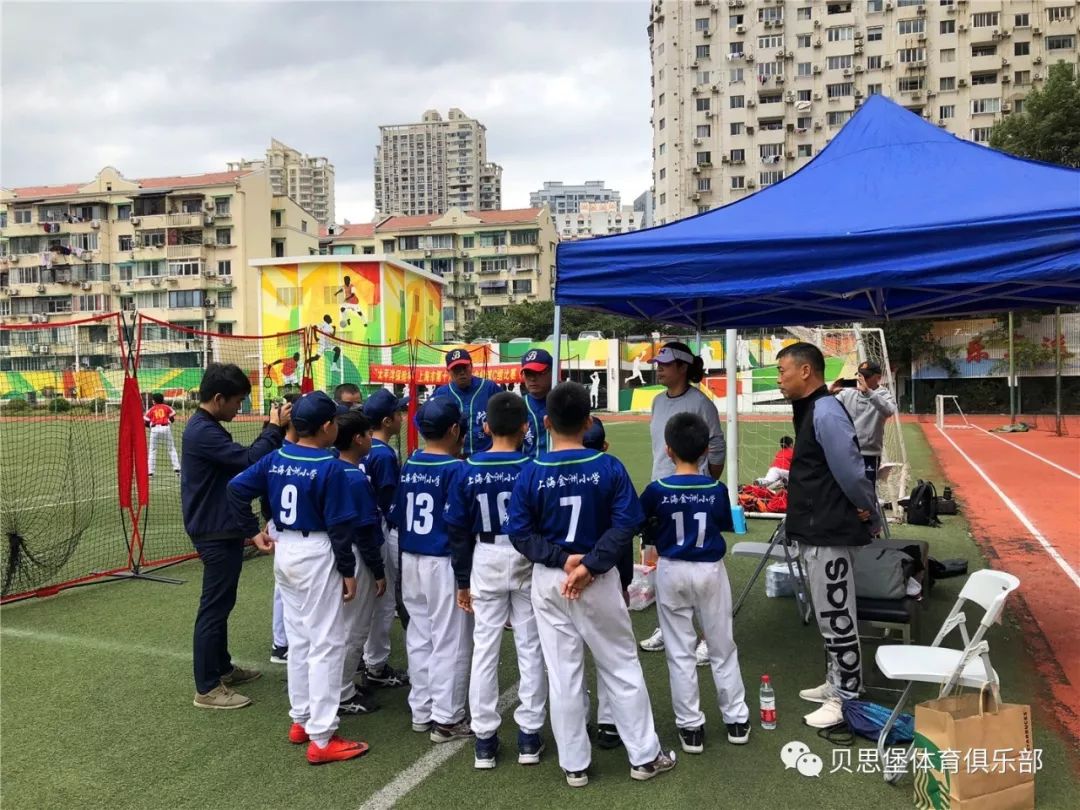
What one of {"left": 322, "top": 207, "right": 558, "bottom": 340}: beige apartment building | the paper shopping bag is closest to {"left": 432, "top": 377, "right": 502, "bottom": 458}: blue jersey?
the paper shopping bag

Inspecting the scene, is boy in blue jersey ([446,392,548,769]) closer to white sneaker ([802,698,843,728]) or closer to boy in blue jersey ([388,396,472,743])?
boy in blue jersey ([388,396,472,743])

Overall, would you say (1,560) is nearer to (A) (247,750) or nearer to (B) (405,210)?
(A) (247,750)

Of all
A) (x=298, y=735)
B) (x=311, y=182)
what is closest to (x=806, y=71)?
(x=298, y=735)

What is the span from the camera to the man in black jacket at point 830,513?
3.65 metres

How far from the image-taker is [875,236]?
3.75 metres

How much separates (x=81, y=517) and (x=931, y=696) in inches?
438

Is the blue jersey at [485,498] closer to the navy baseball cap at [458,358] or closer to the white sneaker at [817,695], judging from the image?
the white sneaker at [817,695]

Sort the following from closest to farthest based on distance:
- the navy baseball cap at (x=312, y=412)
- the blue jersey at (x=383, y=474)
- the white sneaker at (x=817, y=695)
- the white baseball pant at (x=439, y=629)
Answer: the navy baseball cap at (x=312, y=412), the white baseball pant at (x=439, y=629), the white sneaker at (x=817, y=695), the blue jersey at (x=383, y=474)

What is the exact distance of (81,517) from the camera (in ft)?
34.8

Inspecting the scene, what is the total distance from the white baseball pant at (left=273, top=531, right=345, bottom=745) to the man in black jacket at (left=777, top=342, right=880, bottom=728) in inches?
95.8

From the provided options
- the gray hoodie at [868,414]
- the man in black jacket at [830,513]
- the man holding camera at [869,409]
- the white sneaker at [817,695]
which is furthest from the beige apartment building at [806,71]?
the white sneaker at [817,695]

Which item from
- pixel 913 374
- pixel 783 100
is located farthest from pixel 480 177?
pixel 913 374

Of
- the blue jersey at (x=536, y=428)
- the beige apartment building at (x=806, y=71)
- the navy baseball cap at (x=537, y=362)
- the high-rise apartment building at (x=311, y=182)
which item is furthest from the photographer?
the high-rise apartment building at (x=311, y=182)

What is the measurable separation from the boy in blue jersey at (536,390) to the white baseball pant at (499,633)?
1.65m
